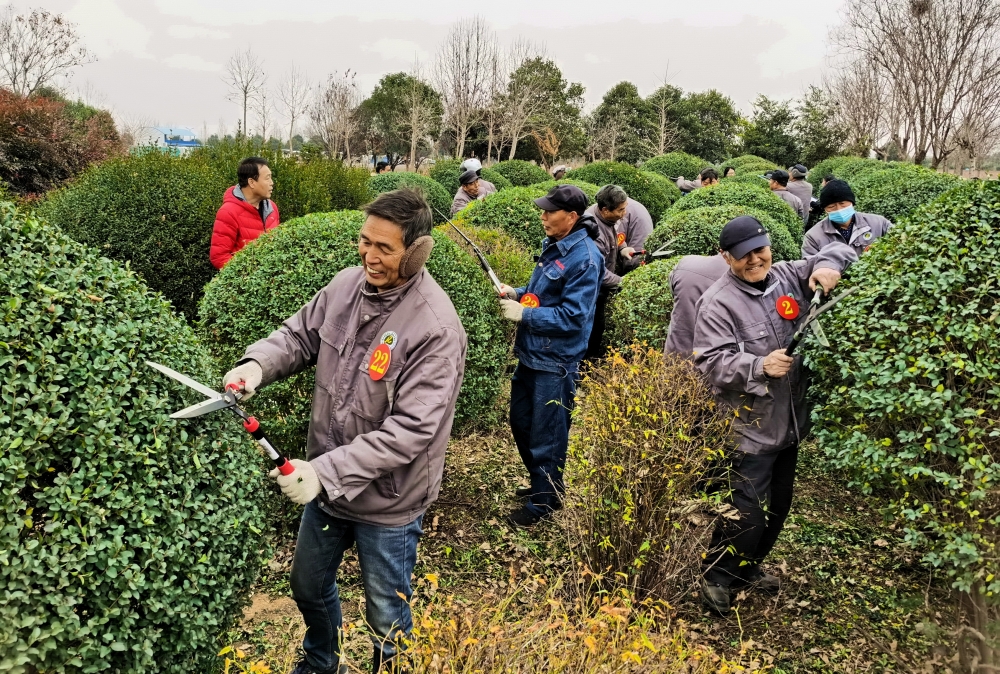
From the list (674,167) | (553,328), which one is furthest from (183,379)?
(674,167)

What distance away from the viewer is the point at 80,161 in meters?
11.8

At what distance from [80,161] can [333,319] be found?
11.7 m

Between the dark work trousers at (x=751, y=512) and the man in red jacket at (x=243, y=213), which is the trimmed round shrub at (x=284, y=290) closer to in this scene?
the man in red jacket at (x=243, y=213)

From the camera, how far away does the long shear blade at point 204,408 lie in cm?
198

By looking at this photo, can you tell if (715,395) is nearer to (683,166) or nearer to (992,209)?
(992,209)

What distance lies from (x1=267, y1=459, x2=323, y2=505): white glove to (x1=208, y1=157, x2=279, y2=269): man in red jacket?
3435mm

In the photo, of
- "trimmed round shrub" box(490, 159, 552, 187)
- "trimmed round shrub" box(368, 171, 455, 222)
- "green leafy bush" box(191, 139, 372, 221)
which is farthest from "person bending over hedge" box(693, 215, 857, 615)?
"trimmed round shrub" box(490, 159, 552, 187)

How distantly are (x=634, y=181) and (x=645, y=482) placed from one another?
36.5ft

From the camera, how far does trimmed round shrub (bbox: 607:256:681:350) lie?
5.34 meters

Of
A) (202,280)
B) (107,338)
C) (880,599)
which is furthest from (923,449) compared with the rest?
(202,280)

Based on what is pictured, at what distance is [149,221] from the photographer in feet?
20.5

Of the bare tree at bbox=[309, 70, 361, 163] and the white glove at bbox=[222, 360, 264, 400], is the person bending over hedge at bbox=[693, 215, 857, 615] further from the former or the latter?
the bare tree at bbox=[309, 70, 361, 163]

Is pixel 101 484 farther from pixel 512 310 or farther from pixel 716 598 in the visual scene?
pixel 716 598

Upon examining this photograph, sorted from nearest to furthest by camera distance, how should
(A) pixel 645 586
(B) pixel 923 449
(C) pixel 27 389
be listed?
(C) pixel 27 389
(B) pixel 923 449
(A) pixel 645 586
